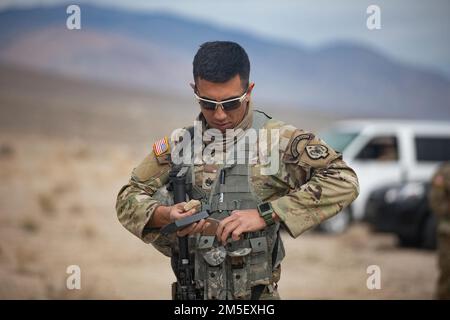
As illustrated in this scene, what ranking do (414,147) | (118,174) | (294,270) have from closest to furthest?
(294,270) < (414,147) < (118,174)

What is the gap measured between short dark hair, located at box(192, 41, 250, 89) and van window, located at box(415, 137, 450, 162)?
12992mm

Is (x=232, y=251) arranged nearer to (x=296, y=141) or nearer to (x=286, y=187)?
(x=286, y=187)

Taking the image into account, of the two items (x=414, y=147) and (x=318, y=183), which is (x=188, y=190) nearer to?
(x=318, y=183)

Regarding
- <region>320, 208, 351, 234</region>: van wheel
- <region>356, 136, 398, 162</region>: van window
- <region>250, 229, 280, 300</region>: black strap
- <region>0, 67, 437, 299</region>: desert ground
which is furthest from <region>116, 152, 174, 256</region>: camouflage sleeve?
<region>356, 136, 398, 162</region>: van window

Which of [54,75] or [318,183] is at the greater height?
[54,75]

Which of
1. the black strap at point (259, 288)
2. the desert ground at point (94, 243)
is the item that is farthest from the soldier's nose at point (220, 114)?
the desert ground at point (94, 243)

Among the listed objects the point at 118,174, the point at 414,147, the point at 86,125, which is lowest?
the point at 414,147

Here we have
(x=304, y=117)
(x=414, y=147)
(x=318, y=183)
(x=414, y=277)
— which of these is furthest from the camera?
(x=304, y=117)

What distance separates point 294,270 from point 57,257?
3859 mm

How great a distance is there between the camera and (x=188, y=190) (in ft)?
12.7

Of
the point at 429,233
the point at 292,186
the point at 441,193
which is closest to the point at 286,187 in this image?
the point at 292,186

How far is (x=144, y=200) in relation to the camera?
3.85 m

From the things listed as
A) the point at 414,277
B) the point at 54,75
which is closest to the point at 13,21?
the point at 54,75

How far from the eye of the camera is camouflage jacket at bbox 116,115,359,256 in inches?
145
